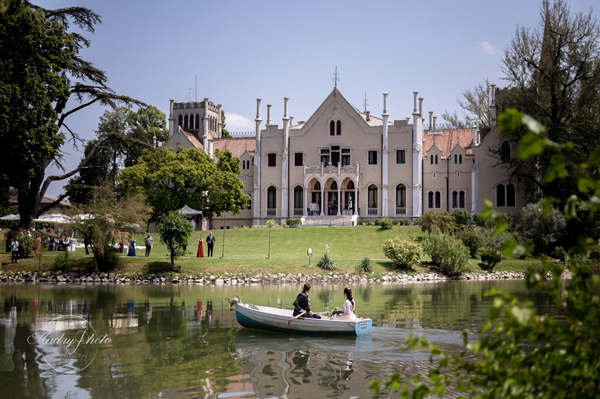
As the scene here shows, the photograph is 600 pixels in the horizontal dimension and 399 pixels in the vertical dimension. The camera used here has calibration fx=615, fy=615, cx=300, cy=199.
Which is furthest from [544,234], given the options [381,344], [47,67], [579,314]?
[579,314]

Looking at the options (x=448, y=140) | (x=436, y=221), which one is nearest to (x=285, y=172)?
(x=448, y=140)

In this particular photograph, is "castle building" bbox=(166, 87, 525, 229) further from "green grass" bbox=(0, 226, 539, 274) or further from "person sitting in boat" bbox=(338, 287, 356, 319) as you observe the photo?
"person sitting in boat" bbox=(338, 287, 356, 319)

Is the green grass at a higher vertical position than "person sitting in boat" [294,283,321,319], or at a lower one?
higher

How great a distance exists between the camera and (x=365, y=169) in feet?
193

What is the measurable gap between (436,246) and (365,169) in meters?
23.2

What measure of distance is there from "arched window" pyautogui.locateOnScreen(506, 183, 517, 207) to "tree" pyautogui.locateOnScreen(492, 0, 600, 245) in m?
6.84

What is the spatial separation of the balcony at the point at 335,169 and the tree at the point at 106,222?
2647cm

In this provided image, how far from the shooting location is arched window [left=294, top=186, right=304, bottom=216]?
2373 inches

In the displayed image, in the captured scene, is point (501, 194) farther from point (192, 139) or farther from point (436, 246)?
point (192, 139)

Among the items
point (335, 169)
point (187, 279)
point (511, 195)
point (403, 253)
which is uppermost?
point (335, 169)

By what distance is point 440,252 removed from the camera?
36.2 meters

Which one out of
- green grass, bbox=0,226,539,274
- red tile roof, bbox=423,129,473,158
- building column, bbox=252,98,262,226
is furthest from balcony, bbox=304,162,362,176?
green grass, bbox=0,226,539,274

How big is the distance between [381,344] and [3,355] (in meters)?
8.67

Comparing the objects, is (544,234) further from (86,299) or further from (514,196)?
(86,299)
